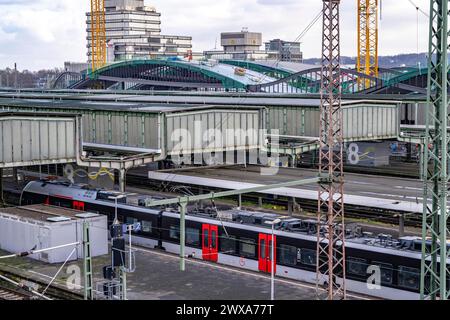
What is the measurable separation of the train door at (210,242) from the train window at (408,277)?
7.81 meters

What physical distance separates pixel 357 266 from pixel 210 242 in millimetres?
6688

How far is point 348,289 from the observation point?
2411 cm

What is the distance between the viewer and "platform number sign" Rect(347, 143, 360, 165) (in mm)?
51534

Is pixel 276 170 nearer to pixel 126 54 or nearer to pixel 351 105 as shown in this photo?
pixel 351 105

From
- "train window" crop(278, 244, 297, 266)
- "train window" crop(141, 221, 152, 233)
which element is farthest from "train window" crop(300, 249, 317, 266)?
"train window" crop(141, 221, 152, 233)

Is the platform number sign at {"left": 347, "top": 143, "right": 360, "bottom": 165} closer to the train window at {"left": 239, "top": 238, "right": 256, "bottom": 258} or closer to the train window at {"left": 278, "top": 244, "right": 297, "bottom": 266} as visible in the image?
the train window at {"left": 239, "top": 238, "right": 256, "bottom": 258}

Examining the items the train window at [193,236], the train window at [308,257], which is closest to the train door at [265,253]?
the train window at [308,257]

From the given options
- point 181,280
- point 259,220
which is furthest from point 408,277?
point 181,280

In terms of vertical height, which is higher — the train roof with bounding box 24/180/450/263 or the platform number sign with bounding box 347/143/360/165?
the platform number sign with bounding box 347/143/360/165

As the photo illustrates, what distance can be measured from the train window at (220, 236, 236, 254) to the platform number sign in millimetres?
24911

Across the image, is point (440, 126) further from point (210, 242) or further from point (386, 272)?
point (210, 242)

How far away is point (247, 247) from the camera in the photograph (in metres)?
27.0

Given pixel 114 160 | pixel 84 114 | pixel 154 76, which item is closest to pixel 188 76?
pixel 154 76

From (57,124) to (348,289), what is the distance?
16507 mm
